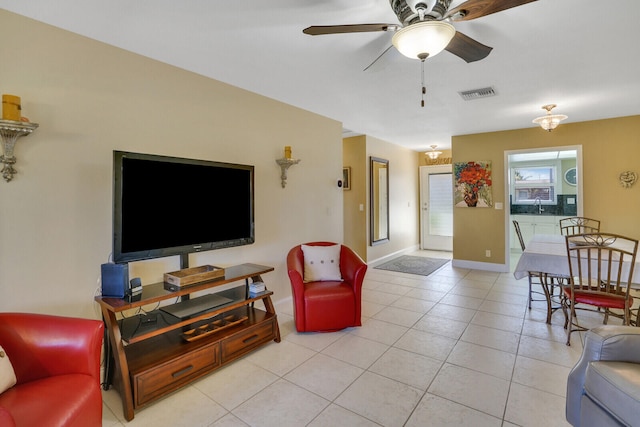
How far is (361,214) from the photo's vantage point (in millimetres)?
5633

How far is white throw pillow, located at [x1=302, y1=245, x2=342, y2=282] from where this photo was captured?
10.3 feet

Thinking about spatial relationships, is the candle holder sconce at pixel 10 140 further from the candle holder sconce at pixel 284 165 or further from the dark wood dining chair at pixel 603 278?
the dark wood dining chair at pixel 603 278

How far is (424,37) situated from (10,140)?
8.08 ft

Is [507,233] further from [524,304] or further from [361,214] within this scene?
[361,214]

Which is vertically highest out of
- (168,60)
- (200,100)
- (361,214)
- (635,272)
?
(168,60)

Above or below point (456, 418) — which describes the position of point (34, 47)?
above

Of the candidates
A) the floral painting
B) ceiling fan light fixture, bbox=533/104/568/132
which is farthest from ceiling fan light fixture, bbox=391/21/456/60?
the floral painting

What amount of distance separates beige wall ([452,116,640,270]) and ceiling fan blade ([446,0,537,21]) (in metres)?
4.28

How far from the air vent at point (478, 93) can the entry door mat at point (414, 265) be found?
2865mm

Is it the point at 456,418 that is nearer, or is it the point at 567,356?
the point at 456,418

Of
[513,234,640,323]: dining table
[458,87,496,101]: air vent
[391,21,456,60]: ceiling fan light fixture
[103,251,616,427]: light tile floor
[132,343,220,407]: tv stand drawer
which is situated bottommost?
[103,251,616,427]: light tile floor

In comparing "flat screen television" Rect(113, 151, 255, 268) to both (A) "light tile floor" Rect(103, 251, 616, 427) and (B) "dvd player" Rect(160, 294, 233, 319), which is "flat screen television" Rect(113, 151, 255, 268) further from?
(A) "light tile floor" Rect(103, 251, 616, 427)

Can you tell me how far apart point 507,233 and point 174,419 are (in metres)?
5.47

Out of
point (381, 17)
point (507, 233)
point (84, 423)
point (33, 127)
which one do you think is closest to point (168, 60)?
point (33, 127)
